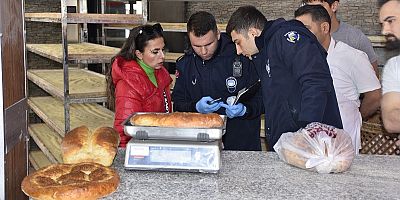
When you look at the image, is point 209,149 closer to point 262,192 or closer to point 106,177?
point 262,192

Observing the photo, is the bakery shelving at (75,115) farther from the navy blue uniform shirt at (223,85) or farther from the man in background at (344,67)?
the man in background at (344,67)

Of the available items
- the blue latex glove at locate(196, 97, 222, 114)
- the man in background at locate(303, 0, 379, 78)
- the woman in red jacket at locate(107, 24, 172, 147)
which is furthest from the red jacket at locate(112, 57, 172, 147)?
the man in background at locate(303, 0, 379, 78)

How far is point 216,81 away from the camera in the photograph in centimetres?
300

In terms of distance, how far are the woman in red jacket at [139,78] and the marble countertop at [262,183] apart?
69cm

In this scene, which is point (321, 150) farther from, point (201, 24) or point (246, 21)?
point (201, 24)

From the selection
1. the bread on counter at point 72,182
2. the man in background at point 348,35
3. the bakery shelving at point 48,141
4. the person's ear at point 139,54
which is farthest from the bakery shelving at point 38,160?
the bread on counter at point 72,182

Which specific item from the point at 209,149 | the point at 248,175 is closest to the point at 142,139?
the point at 209,149

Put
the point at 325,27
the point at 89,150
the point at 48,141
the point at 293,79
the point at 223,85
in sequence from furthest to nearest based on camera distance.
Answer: the point at 48,141
the point at 223,85
the point at 325,27
the point at 293,79
the point at 89,150

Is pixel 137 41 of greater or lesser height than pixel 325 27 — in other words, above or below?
below

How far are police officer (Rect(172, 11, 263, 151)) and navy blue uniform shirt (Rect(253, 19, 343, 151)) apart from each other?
1.18ft

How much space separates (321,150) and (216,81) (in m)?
1.34

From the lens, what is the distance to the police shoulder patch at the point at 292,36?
2271 millimetres

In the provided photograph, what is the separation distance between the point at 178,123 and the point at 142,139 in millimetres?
148

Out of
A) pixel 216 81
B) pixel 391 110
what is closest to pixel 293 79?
pixel 391 110
